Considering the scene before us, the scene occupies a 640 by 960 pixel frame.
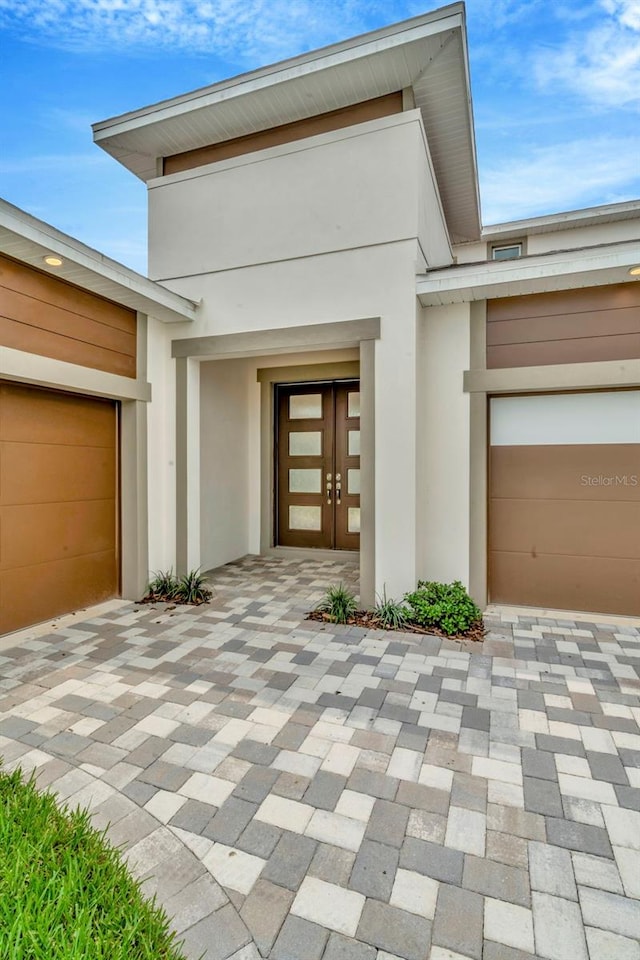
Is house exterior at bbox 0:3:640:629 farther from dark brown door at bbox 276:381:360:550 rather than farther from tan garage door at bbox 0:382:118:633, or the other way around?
dark brown door at bbox 276:381:360:550

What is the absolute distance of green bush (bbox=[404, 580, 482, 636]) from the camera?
4316 mm

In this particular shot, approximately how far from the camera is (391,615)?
179 inches

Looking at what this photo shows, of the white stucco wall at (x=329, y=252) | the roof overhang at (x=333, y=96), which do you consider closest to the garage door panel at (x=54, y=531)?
the white stucco wall at (x=329, y=252)

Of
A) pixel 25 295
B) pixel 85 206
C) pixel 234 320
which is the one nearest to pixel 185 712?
pixel 25 295

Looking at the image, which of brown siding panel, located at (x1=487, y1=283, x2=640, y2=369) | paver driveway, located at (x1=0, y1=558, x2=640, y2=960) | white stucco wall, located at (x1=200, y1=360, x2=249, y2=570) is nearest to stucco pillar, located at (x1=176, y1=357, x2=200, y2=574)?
white stucco wall, located at (x1=200, y1=360, x2=249, y2=570)

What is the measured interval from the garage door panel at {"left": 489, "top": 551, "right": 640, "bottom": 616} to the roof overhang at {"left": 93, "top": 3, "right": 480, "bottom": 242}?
4912mm

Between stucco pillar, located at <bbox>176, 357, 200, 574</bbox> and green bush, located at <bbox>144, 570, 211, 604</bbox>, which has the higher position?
stucco pillar, located at <bbox>176, 357, 200, 574</bbox>

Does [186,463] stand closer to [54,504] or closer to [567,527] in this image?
[54,504]

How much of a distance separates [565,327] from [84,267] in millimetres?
4620

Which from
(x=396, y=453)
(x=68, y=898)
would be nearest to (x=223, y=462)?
(x=396, y=453)

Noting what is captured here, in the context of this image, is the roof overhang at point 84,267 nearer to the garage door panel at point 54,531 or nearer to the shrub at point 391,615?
the garage door panel at point 54,531

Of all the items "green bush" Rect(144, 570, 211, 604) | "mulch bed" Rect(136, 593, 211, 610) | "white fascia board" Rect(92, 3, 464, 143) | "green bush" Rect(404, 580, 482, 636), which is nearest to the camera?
"white fascia board" Rect(92, 3, 464, 143)

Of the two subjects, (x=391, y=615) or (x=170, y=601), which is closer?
(x=391, y=615)

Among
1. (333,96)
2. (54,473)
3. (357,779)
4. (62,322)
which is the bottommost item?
(357,779)
